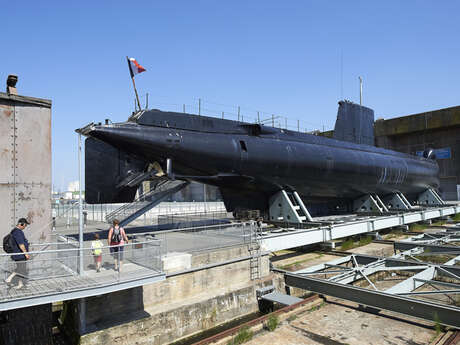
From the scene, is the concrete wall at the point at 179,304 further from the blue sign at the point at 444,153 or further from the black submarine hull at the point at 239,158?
the blue sign at the point at 444,153

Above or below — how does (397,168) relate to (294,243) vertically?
above

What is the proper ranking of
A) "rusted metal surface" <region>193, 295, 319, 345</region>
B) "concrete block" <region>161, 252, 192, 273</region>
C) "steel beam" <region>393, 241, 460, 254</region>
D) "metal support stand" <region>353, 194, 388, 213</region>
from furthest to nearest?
1. "metal support stand" <region>353, 194, 388, 213</region>
2. "steel beam" <region>393, 241, 460, 254</region>
3. "concrete block" <region>161, 252, 192, 273</region>
4. "rusted metal surface" <region>193, 295, 319, 345</region>

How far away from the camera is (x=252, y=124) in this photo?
1497 cm

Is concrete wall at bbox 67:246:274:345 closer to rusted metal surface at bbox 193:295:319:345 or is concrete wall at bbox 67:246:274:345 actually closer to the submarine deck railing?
the submarine deck railing

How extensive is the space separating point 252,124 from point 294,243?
5.45 m

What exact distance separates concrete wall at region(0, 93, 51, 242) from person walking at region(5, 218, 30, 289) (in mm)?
1111

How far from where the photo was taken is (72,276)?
7004 mm

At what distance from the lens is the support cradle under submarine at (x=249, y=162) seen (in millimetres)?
11578

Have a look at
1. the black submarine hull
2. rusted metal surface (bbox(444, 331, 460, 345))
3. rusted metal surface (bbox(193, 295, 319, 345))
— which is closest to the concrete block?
rusted metal surface (bbox(193, 295, 319, 345))

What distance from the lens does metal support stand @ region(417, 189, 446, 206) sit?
28358 millimetres

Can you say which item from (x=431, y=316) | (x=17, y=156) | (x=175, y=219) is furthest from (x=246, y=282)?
(x=175, y=219)

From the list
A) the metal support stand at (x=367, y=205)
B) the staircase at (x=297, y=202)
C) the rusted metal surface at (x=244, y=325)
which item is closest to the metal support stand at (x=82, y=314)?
the rusted metal surface at (x=244, y=325)

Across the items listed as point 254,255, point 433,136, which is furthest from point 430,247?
point 433,136

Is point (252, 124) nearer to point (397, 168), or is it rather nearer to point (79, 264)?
point (79, 264)
